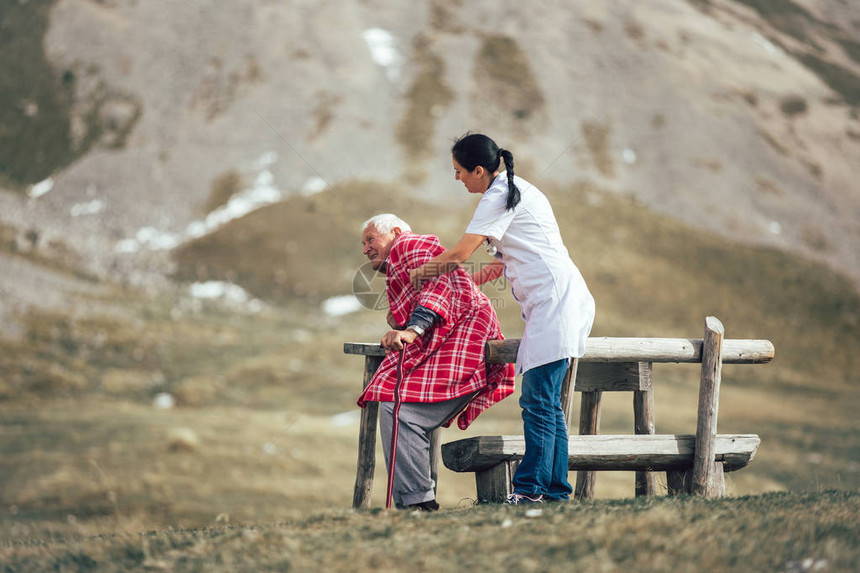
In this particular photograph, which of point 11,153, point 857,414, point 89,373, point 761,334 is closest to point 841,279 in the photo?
point 761,334

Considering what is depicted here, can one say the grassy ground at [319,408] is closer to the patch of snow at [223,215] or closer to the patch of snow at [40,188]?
the patch of snow at [223,215]

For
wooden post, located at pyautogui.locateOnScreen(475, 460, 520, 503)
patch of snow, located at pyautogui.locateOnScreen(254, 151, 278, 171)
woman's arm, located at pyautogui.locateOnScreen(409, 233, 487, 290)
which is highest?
woman's arm, located at pyautogui.locateOnScreen(409, 233, 487, 290)

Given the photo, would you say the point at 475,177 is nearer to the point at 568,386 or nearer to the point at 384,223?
the point at 384,223

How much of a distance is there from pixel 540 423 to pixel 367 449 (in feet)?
4.33

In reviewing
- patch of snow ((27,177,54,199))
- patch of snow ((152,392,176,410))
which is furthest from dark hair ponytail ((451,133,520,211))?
patch of snow ((27,177,54,199))

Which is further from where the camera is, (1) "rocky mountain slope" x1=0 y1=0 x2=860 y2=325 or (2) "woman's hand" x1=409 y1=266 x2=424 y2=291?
(1) "rocky mountain slope" x1=0 y1=0 x2=860 y2=325

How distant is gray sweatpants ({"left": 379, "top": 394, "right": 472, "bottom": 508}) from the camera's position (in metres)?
5.51

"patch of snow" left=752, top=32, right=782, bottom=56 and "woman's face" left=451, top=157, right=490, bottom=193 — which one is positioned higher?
"patch of snow" left=752, top=32, right=782, bottom=56

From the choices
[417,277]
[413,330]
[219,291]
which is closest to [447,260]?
[417,277]

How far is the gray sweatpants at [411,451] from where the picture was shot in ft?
18.1

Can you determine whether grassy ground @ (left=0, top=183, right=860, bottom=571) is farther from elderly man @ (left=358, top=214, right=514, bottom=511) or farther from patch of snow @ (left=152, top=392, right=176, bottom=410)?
elderly man @ (left=358, top=214, right=514, bottom=511)

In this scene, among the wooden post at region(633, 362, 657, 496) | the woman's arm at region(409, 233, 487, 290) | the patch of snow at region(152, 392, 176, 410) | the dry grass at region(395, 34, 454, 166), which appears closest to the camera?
the woman's arm at region(409, 233, 487, 290)

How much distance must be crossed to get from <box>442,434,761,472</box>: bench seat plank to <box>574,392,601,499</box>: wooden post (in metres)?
0.68

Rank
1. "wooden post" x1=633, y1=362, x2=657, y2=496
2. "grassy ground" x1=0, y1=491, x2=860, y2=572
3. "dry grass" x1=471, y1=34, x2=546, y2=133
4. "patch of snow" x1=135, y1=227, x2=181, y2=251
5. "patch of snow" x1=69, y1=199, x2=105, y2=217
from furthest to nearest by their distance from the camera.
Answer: "dry grass" x1=471, y1=34, x2=546, y2=133 < "patch of snow" x1=69, y1=199, x2=105, y2=217 < "patch of snow" x1=135, y1=227, x2=181, y2=251 < "wooden post" x1=633, y1=362, x2=657, y2=496 < "grassy ground" x1=0, y1=491, x2=860, y2=572
